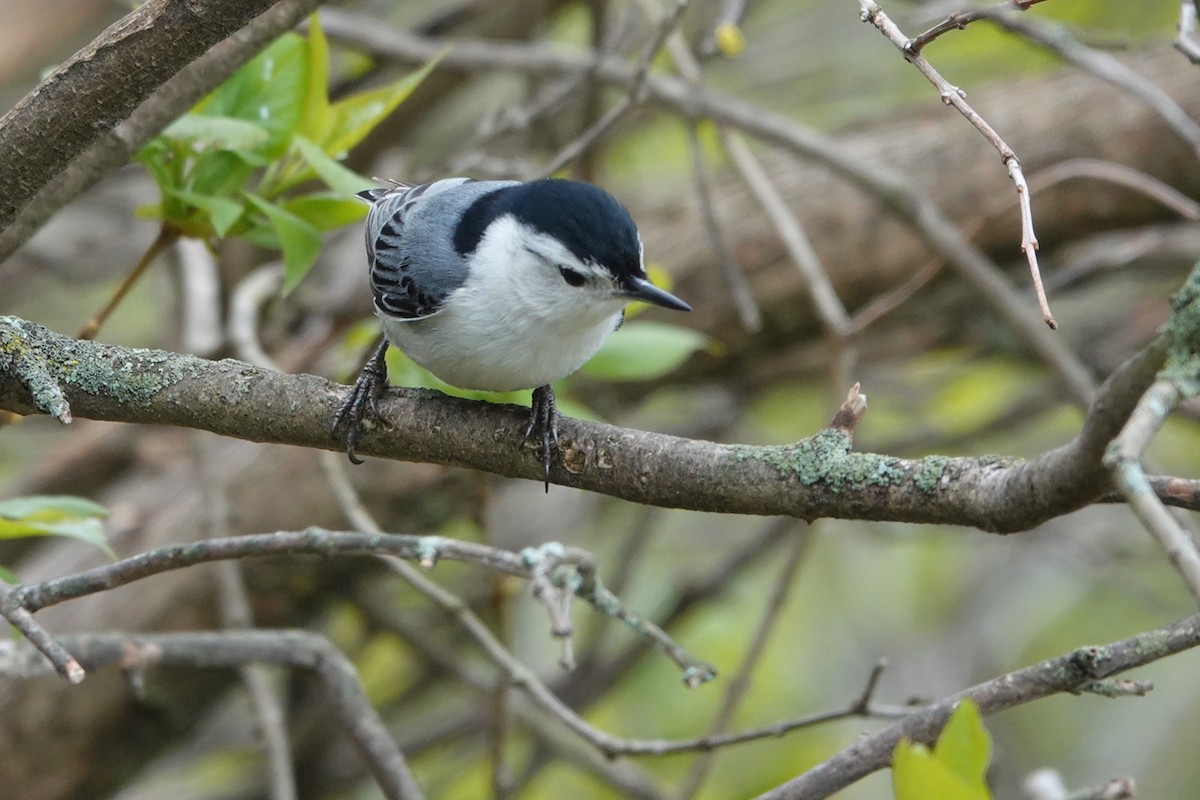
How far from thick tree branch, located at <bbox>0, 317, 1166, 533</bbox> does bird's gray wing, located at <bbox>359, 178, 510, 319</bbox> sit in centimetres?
31

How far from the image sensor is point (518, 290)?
2.06 meters

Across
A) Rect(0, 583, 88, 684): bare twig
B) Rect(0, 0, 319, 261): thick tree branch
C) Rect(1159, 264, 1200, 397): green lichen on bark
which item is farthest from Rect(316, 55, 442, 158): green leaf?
Rect(1159, 264, 1200, 397): green lichen on bark

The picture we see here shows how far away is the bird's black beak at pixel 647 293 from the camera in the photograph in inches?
75.8

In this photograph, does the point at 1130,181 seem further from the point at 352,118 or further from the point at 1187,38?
the point at 352,118

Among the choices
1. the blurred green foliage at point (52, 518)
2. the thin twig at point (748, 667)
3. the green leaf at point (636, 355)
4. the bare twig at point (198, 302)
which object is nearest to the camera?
the blurred green foliage at point (52, 518)

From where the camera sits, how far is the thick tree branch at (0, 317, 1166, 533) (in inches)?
51.2

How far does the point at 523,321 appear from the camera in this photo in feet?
6.63

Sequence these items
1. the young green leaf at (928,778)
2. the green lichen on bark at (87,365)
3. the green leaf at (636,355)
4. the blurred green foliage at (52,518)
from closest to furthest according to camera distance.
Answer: the young green leaf at (928,778), the green lichen on bark at (87,365), the blurred green foliage at (52,518), the green leaf at (636,355)

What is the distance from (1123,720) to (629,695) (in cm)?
319

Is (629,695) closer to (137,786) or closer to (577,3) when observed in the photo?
(137,786)

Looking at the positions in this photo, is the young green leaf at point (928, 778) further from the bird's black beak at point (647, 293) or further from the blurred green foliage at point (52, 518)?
the blurred green foliage at point (52, 518)

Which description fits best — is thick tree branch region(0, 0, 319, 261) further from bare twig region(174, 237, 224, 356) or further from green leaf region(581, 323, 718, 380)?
bare twig region(174, 237, 224, 356)

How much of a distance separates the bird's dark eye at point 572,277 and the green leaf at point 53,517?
2.81 feet

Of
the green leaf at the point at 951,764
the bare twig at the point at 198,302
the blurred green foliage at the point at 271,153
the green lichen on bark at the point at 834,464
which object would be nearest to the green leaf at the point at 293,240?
the blurred green foliage at the point at 271,153
